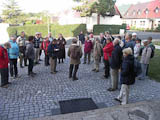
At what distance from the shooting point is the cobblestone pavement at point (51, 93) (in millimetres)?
4641

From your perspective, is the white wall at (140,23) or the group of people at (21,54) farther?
the white wall at (140,23)

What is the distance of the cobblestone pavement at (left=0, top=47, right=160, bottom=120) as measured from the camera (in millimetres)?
4641

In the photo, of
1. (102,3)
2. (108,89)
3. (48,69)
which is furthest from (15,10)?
(108,89)

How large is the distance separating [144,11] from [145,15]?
5.85ft

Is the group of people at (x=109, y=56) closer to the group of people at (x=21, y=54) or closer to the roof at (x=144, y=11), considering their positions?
the group of people at (x=21, y=54)

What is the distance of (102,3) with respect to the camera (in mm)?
27625

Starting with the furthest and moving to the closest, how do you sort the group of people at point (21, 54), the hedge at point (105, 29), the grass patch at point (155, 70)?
the hedge at point (105, 29) → the grass patch at point (155, 70) → the group of people at point (21, 54)

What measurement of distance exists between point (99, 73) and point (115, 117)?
4369mm

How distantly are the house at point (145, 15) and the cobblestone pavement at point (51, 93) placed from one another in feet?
150

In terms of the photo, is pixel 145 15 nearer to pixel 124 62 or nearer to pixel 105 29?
pixel 105 29

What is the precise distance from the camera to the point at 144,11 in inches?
2064

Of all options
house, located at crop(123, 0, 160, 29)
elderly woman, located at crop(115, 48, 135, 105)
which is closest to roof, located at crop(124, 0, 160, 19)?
house, located at crop(123, 0, 160, 29)

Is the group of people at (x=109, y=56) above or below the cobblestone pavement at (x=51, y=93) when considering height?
above

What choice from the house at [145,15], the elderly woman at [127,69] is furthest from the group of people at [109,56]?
the house at [145,15]
